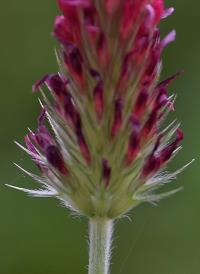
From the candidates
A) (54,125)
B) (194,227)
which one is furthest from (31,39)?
(54,125)

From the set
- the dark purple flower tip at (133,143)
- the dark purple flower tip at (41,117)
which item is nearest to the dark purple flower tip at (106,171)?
the dark purple flower tip at (133,143)

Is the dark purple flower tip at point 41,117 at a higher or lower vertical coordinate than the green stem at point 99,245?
higher

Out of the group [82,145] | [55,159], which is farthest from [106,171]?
[55,159]

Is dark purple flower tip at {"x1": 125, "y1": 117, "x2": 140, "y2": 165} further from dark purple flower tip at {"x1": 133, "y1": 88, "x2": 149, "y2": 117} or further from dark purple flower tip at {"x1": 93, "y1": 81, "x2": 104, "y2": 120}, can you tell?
dark purple flower tip at {"x1": 93, "y1": 81, "x2": 104, "y2": 120}

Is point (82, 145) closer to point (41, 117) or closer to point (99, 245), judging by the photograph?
point (41, 117)

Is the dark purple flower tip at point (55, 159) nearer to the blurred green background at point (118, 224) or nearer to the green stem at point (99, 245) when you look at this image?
the green stem at point (99, 245)

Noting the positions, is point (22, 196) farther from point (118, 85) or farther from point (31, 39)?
point (118, 85)

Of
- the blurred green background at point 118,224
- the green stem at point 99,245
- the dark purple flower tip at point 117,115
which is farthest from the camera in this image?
the blurred green background at point 118,224
